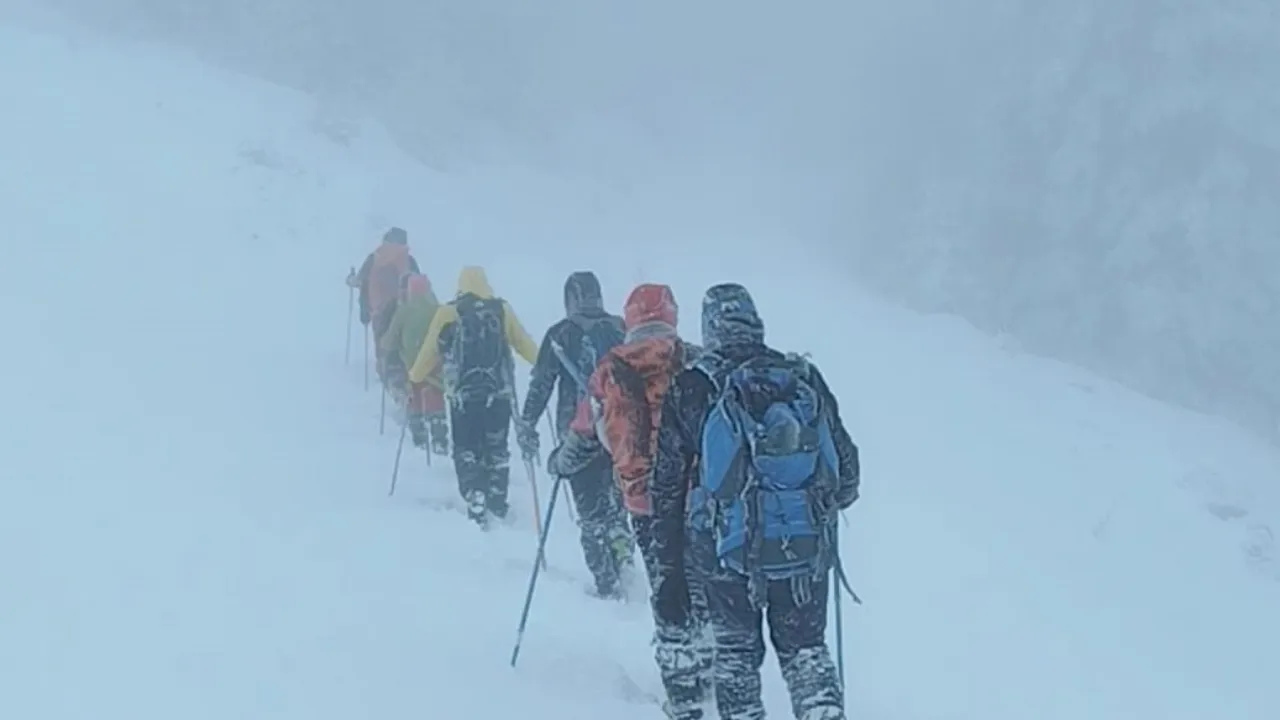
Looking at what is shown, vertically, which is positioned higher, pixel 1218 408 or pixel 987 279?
pixel 987 279

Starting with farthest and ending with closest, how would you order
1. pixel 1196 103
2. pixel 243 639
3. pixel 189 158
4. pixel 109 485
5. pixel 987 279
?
pixel 987 279 → pixel 1196 103 → pixel 189 158 → pixel 109 485 → pixel 243 639

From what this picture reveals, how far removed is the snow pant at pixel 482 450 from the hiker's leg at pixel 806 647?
5.93m

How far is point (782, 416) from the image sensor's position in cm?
486

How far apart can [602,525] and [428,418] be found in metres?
4.83

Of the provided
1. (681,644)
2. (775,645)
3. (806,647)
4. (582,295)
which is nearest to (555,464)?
(681,644)

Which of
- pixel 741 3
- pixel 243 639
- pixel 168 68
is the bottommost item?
pixel 243 639

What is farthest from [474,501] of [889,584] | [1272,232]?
[1272,232]

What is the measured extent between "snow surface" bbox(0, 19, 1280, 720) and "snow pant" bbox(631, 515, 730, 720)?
23.9 inches

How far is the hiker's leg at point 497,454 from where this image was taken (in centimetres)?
1058

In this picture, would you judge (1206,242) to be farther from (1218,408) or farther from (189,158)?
(189,158)

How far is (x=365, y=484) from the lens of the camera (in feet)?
38.7

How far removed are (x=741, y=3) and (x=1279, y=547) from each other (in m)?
64.1

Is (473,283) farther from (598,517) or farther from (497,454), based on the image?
(598,517)

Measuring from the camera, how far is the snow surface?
680cm
